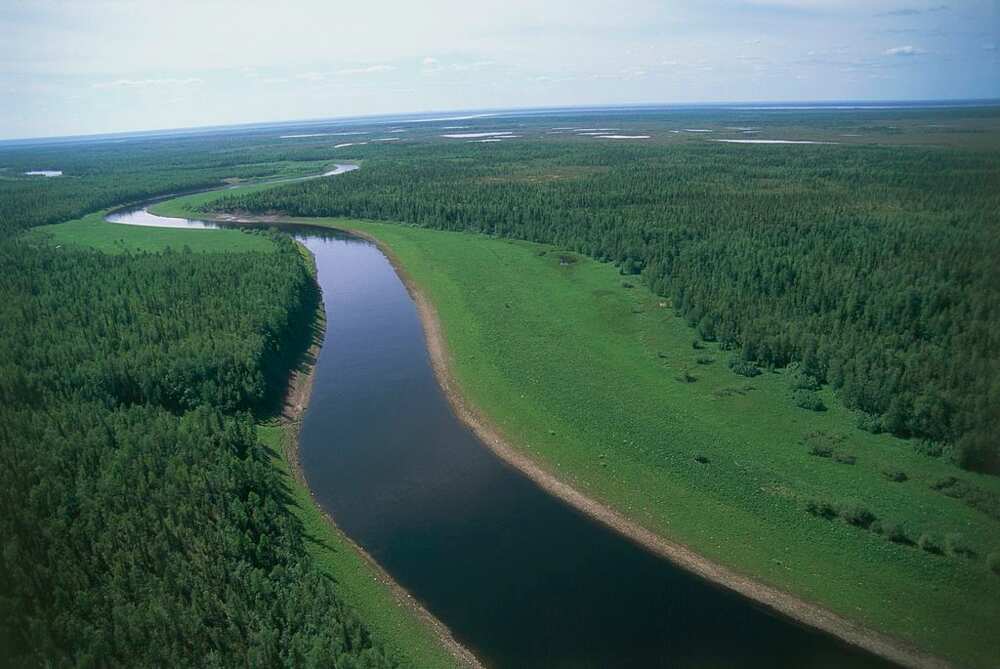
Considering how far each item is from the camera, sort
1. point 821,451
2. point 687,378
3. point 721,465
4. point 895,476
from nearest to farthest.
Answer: point 895,476 < point 721,465 < point 821,451 < point 687,378

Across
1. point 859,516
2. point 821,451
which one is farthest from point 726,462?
point 859,516

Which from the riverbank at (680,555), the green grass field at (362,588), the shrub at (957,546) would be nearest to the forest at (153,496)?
the green grass field at (362,588)

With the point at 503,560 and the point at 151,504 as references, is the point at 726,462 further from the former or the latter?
the point at 151,504

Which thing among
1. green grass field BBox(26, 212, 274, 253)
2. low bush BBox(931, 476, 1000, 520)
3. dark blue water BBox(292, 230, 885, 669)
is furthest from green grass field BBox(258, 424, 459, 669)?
green grass field BBox(26, 212, 274, 253)

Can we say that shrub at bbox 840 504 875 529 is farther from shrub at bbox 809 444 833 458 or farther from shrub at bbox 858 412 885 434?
shrub at bbox 858 412 885 434

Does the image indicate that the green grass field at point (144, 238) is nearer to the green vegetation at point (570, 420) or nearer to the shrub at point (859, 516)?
the green vegetation at point (570, 420)
